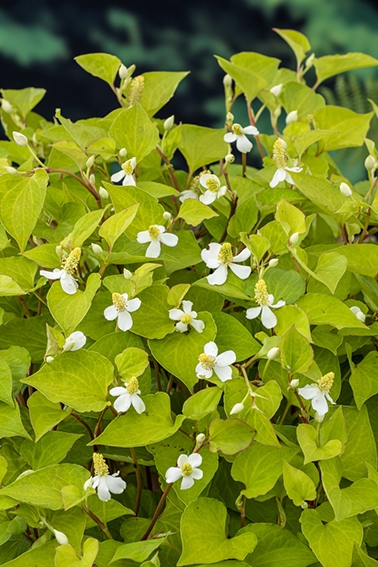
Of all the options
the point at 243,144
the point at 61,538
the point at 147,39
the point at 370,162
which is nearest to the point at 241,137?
the point at 243,144

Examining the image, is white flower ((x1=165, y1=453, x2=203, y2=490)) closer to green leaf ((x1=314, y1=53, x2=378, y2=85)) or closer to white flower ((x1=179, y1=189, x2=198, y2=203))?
white flower ((x1=179, y1=189, x2=198, y2=203))

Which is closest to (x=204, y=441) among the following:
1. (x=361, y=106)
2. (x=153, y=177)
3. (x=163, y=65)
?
(x=153, y=177)

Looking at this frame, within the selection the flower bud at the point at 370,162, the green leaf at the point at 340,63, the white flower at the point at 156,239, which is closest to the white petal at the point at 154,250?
the white flower at the point at 156,239

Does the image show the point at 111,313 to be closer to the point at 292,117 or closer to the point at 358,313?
the point at 358,313

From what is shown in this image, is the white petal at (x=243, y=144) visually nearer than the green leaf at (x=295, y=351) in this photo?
No

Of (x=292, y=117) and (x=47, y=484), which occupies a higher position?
(x=292, y=117)

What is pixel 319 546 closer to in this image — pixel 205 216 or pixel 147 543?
pixel 147 543

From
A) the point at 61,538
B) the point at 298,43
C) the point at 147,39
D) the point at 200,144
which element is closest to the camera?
the point at 61,538

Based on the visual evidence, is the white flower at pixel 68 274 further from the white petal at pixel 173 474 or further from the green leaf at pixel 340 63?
the green leaf at pixel 340 63
